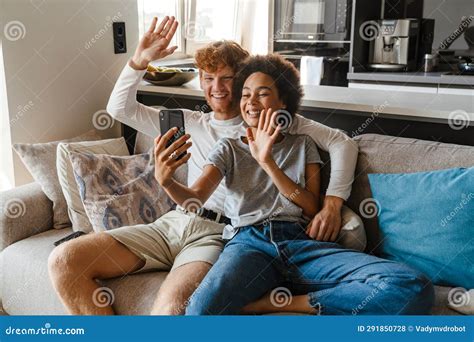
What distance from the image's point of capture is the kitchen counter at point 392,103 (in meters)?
1.42

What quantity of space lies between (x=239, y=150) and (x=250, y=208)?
→ 0.14 m

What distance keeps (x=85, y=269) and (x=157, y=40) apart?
1.86 ft

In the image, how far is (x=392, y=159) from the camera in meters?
1.39

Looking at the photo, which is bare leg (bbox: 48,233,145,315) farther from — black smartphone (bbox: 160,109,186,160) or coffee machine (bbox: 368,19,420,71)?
coffee machine (bbox: 368,19,420,71)

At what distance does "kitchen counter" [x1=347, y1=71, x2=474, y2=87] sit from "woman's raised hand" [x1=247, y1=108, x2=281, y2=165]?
143 centimetres

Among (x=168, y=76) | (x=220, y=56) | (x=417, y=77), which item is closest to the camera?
(x=220, y=56)

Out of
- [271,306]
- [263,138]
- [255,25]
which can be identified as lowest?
[271,306]

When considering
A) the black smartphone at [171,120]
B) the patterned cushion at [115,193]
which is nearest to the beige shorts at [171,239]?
the patterned cushion at [115,193]

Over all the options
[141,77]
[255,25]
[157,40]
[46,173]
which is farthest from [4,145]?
[255,25]

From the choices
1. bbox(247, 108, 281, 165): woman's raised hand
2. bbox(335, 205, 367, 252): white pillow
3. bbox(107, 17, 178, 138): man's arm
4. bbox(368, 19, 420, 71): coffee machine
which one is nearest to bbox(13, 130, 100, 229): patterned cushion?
bbox(107, 17, 178, 138): man's arm

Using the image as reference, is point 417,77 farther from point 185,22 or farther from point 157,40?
point 157,40

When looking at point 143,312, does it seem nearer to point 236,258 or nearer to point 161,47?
point 236,258

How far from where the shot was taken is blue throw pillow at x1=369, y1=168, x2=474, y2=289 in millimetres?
1247
